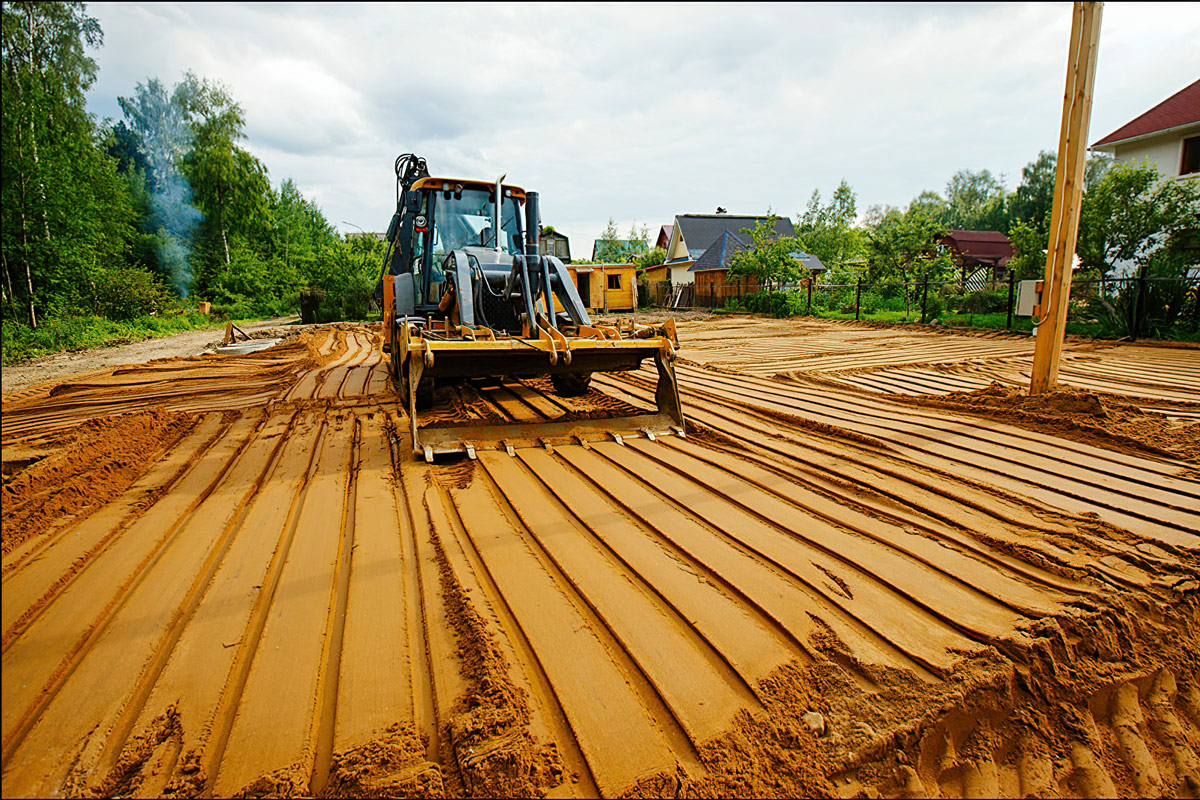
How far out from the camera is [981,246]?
3788 cm

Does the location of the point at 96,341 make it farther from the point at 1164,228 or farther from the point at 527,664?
the point at 1164,228

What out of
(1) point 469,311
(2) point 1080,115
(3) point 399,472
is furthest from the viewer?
(1) point 469,311

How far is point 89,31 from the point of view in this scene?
1709 mm

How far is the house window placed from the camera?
16891mm

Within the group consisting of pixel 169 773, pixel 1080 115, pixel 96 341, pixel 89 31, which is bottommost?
pixel 169 773

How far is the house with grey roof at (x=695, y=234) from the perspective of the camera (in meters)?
38.3

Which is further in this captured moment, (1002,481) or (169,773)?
(1002,481)

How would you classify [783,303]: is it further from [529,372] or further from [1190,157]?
[529,372]

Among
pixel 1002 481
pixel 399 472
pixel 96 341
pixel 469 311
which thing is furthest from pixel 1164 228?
pixel 96 341

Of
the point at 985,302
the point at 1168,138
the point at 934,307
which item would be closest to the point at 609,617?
the point at 985,302

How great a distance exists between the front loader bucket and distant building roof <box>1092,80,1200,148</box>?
807 inches

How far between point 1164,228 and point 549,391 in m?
14.7

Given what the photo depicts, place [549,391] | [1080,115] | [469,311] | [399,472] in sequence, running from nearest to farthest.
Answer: [399,472], [1080,115], [469,311], [549,391]

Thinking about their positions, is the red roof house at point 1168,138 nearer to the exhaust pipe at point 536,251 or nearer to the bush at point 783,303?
the bush at point 783,303
